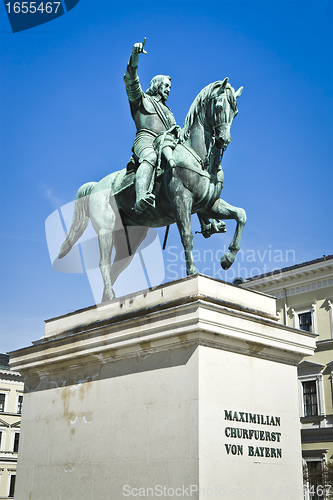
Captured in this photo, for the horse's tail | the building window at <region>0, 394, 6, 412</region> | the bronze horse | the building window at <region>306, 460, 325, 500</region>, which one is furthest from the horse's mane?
the building window at <region>0, 394, 6, 412</region>

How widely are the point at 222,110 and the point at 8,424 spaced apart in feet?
185

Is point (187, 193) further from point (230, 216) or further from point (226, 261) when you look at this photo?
point (226, 261)

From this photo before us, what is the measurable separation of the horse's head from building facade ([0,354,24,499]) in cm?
5385

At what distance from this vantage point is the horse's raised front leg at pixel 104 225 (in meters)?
9.48

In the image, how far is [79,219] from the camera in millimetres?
10281

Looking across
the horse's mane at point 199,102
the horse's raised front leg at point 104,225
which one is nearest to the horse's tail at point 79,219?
the horse's raised front leg at point 104,225

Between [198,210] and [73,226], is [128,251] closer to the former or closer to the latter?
[73,226]

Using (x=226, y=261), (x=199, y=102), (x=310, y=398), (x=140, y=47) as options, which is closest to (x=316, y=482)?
A: (x=310, y=398)

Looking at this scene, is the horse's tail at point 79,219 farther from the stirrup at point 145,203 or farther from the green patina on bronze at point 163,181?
the stirrup at point 145,203

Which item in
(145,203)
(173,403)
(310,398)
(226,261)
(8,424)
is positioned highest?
(8,424)

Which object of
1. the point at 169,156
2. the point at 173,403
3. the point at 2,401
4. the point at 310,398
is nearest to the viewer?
the point at 173,403

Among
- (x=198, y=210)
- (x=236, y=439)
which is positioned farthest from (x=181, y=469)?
(x=198, y=210)

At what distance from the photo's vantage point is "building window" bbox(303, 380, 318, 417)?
126ft

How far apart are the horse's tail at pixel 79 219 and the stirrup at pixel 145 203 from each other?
1.73m
